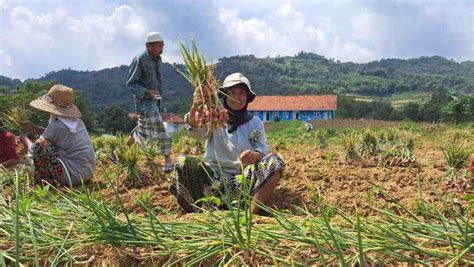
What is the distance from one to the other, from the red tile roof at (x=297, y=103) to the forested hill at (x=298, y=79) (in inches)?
267

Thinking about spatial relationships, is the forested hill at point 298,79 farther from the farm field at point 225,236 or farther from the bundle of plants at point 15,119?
the farm field at point 225,236

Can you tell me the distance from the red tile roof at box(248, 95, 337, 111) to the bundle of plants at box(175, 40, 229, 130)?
4469 centimetres

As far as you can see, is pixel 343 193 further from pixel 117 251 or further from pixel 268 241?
pixel 117 251

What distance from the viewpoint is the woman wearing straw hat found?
4.07m

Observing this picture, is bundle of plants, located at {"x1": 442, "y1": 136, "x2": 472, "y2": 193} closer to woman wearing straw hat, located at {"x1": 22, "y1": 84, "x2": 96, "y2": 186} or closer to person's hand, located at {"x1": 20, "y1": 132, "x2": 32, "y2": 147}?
woman wearing straw hat, located at {"x1": 22, "y1": 84, "x2": 96, "y2": 186}

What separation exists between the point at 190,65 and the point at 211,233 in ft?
4.65

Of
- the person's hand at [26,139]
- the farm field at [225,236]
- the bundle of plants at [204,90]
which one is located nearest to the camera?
the farm field at [225,236]

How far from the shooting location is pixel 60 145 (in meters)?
4.16

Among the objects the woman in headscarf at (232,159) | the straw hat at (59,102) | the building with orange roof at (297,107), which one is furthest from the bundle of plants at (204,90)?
the building with orange roof at (297,107)

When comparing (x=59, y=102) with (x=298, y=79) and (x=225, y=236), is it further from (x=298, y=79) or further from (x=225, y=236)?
(x=298, y=79)

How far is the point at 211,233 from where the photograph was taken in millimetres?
1925

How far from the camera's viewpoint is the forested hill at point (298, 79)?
218ft

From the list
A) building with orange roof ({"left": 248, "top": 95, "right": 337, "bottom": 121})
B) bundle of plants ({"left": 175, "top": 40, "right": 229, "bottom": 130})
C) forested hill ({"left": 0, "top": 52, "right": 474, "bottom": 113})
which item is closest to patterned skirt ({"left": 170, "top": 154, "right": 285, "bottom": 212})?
bundle of plants ({"left": 175, "top": 40, "right": 229, "bottom": 130})

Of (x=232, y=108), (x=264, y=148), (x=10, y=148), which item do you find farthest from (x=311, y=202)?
(x=10, y=148)
